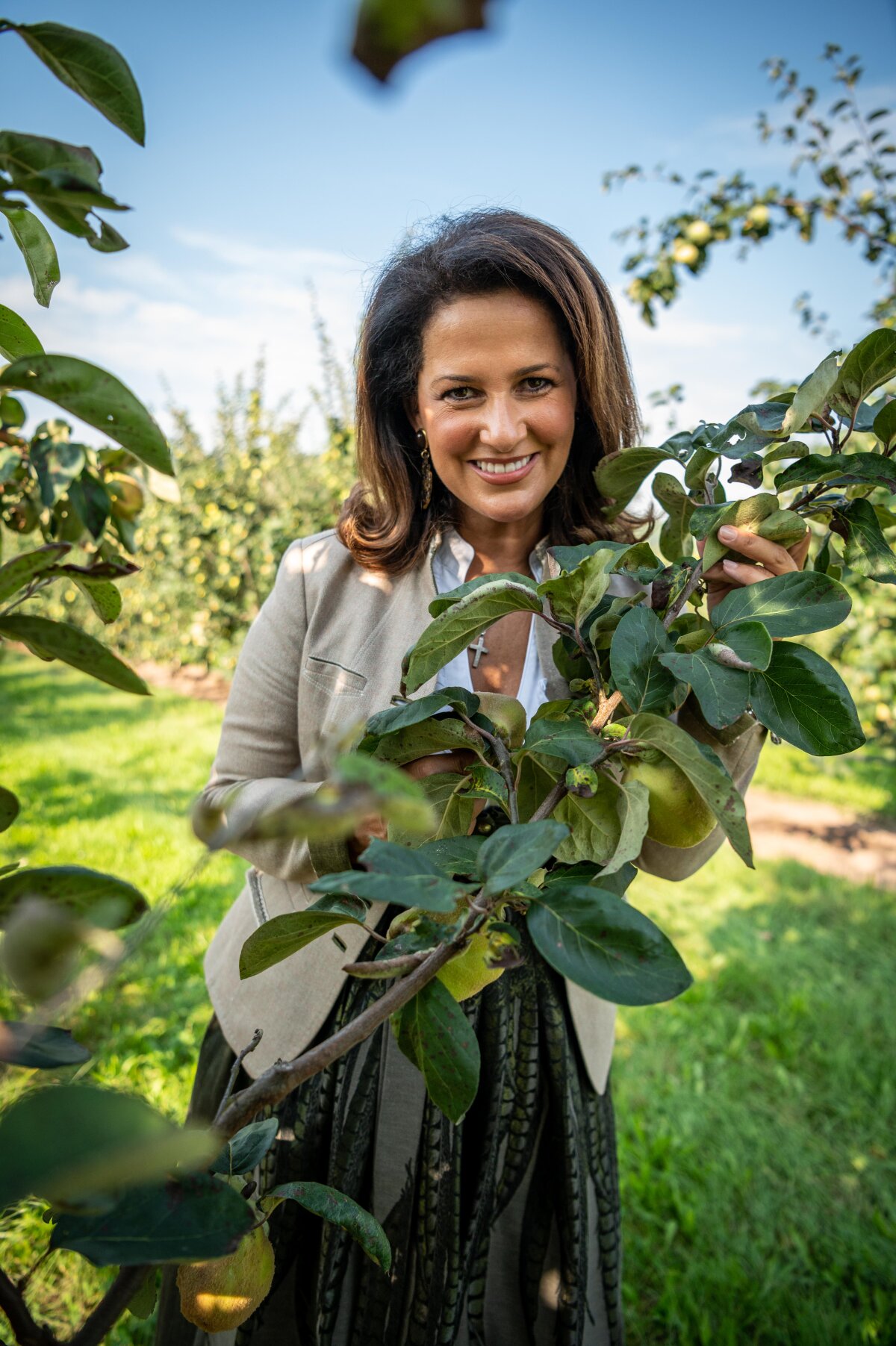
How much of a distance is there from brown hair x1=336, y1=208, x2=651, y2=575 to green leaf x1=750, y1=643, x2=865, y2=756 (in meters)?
0.77

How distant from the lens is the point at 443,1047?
561mm

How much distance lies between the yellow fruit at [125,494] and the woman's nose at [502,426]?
2.56 ft

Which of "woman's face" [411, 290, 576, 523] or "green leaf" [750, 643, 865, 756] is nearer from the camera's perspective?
"green leaf" [750, 643, 865, 756]

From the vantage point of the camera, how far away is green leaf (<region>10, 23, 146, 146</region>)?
416 millimetres

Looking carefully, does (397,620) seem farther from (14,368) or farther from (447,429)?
(14,368)

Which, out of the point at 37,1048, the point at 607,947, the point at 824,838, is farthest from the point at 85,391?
the point at 824,838

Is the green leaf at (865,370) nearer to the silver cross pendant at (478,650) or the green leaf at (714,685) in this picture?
the green leaf at (714,685)

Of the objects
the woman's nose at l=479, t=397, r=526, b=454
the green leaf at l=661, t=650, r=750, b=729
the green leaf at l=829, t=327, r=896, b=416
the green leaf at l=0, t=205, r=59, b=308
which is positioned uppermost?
the woman's nose at l=479, t=397, r=526, b=454

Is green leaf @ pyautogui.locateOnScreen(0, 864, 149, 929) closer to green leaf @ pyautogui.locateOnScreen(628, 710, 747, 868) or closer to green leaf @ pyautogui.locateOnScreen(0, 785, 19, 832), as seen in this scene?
green leaf @ pyautogui.locateOnScreen(0, 785, 19, 832)

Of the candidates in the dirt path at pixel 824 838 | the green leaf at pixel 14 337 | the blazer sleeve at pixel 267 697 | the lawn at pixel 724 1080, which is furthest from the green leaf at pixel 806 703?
the dirt path at pixel 824 838

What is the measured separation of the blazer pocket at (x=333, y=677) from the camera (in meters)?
1.32

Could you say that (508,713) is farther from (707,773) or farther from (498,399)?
(498,399)

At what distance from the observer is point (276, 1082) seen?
1.66 feet

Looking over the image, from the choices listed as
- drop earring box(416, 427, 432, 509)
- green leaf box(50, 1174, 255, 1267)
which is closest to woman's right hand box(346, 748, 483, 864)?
green leaf box(50, 1174, 255, 1267)
